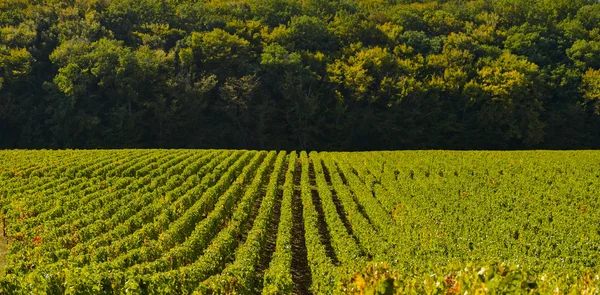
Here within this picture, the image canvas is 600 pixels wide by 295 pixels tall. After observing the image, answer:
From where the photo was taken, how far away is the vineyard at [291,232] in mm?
8344

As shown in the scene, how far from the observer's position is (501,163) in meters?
29.9

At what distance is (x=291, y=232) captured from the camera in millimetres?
15812

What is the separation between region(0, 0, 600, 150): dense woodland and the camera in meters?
47.6

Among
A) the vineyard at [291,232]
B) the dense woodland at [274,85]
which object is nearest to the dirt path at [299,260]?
the vineyard at [291,232]

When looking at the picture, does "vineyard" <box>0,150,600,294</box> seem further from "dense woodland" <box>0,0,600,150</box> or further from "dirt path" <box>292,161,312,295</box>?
"dense woodland" <box>0,0,600,150</box>

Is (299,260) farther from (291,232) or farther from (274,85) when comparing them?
(274,85)

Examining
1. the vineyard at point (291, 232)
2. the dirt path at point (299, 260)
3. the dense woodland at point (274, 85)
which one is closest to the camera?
the vineyard at point (291, 232)

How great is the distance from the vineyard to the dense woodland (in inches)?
890

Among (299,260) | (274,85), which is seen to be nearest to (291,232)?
(299,260)

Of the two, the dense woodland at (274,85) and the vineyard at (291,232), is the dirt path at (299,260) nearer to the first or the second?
the vineyard at (291,232)

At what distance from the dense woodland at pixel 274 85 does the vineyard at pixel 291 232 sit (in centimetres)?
2260

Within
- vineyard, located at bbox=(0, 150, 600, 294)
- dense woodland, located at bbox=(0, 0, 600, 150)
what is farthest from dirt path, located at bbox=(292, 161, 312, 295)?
dense woodland, located at bbox=(0, 0, 600, 150)

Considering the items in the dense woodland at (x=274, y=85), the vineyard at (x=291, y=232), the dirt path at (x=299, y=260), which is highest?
the dense woodland at (x=274, y=85)

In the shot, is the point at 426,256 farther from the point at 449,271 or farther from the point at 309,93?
the point at 309,93
